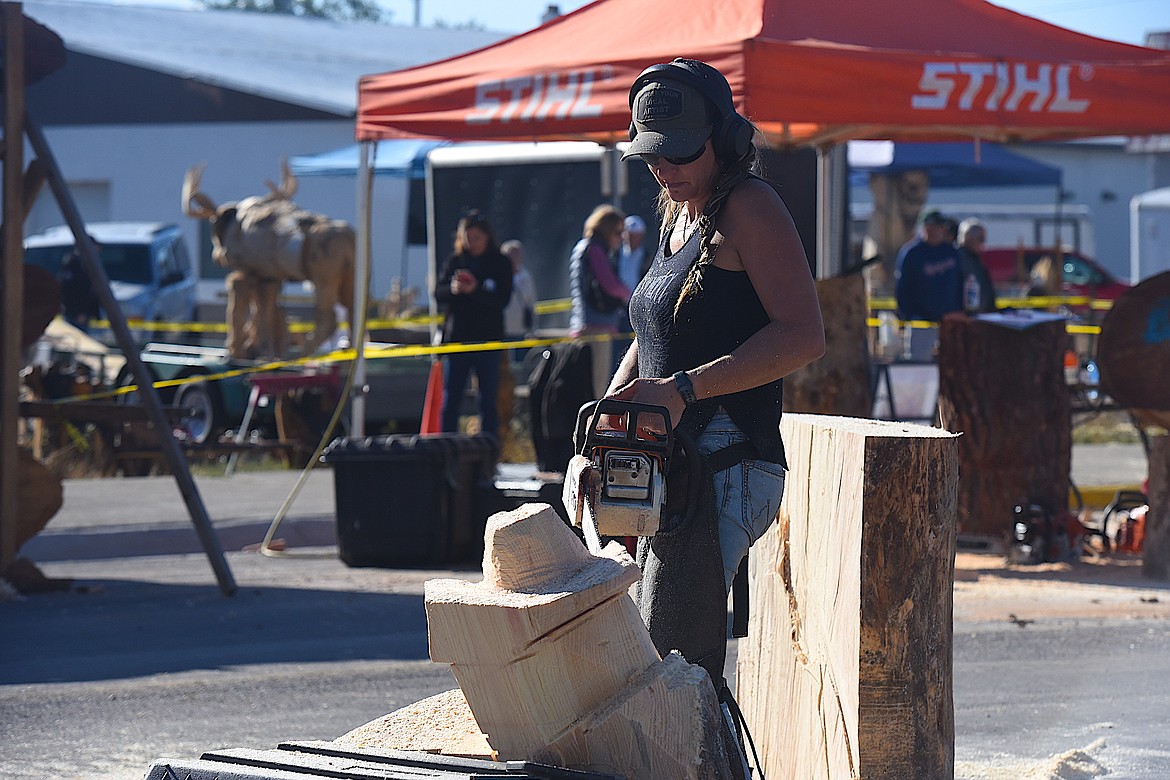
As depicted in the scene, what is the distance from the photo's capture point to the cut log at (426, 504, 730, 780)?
9.73 feet

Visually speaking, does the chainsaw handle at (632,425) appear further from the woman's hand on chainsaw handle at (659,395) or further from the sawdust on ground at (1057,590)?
the sawdust on ground at (1057,590)

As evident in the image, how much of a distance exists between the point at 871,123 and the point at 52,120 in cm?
2791

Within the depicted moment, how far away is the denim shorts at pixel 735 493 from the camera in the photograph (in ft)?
11.1

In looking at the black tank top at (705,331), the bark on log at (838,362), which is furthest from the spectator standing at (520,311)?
the black tank top at (705,331)

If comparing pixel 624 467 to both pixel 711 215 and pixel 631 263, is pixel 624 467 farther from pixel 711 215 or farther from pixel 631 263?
pixel 631 263

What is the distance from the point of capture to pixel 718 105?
131 inches

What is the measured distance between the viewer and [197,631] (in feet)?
23.0

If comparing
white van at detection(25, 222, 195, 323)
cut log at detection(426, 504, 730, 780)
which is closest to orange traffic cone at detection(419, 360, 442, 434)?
cut log at detection(426, 504, 730, 780)

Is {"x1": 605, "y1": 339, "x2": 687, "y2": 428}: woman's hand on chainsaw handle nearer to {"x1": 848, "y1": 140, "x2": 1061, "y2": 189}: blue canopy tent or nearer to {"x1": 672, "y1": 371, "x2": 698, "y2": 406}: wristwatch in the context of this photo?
{"x1": 672, "y1": 371, "x2": 698, "y2": 406}: wristwatch

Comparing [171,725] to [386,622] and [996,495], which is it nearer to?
[386,622]

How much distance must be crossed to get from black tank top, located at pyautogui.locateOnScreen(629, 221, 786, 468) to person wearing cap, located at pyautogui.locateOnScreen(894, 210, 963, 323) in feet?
29.9

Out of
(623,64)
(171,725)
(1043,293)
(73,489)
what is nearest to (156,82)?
(1043,293)

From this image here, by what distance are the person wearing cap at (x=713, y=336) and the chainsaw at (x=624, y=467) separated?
0.19ft

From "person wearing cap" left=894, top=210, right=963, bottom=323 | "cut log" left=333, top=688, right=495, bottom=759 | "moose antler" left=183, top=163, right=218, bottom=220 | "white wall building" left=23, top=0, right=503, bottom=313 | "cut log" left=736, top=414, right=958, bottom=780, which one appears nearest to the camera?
"cut log" left=333, top=688, right=495, bottom=759
